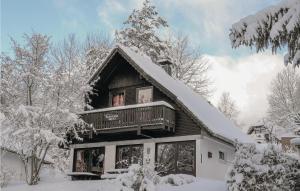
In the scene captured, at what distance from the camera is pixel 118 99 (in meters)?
28.9

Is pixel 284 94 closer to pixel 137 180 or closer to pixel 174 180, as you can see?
pixel 174 180

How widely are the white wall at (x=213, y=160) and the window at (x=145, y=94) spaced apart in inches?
164

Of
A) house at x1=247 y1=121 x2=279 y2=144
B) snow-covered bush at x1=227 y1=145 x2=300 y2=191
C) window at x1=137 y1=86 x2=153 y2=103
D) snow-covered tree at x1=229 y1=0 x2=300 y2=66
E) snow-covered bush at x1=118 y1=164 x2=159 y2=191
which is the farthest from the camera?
window at x1=137 y1=86 x2=153 y2=103

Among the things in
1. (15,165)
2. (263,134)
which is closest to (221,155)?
(263,134)

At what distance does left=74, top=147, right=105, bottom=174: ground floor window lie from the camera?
28.2 metres

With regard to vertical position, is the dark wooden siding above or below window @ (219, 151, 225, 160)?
above

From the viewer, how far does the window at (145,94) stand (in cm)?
2723

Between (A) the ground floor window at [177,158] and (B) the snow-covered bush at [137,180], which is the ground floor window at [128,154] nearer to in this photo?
(A) the ground floor window at [177,158]

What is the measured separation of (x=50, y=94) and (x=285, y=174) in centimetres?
1485

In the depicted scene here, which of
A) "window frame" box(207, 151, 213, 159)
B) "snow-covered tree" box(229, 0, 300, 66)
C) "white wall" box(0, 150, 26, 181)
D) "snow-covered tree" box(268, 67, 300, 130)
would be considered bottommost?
"white wall" box(0, 150, 26, 181)

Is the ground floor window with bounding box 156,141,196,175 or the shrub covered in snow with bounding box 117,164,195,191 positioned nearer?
the shrub covered in snow with bounding box 117,164,195,191

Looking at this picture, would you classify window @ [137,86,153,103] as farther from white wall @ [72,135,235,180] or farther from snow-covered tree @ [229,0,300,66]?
snow-covered tree @ [229,0,300,66]

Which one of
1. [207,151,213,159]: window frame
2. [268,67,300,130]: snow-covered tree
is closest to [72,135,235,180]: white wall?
[207,151,213,159]: window frame

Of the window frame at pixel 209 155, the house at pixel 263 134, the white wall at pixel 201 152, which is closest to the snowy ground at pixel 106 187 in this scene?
the white wall at pixel 201 152
